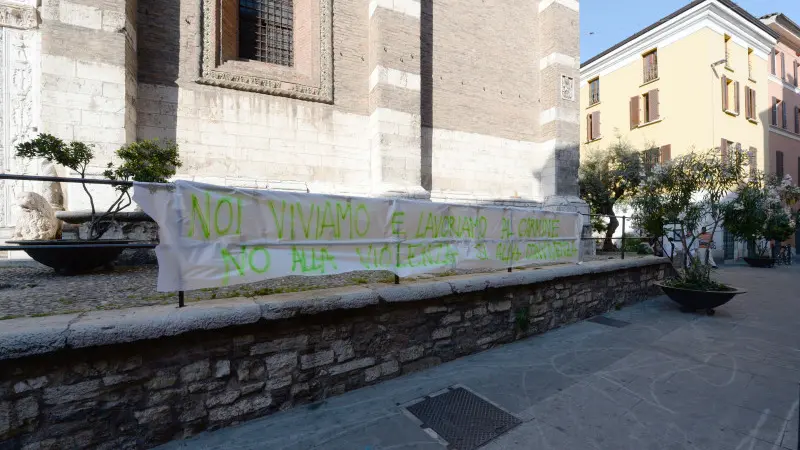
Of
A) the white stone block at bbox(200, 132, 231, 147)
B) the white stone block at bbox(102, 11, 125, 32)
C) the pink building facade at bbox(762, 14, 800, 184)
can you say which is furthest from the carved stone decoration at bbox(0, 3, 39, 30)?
the pink building facade at bbox(762, 14, 800, 184)

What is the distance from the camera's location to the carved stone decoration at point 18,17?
6.64 meters

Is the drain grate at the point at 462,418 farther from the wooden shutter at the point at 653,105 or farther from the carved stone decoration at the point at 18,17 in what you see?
the wooden shutter at the point at 653,105

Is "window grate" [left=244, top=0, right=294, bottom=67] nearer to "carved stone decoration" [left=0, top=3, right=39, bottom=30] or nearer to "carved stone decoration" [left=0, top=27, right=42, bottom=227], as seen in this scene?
"carved stone decoration" [left=0, top=3, right=39, bottom=30]

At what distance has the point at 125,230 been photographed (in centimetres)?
566

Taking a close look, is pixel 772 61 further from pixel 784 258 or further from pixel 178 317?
pixel 178 317

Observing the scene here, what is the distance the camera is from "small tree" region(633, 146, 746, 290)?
6480mm

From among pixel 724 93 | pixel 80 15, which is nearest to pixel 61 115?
pixel 80 15

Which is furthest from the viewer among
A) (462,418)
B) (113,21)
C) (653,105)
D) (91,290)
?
(653,105)

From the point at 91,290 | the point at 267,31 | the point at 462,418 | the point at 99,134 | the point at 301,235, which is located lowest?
the point at 462,418

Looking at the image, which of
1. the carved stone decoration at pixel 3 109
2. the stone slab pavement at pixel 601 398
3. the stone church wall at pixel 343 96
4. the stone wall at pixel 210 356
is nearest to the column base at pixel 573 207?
the stone church wall at pixel 343 96

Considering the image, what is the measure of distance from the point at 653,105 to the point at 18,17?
24.1 m

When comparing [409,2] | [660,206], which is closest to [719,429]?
[660,206]

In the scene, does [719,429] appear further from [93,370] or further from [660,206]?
[660,206]

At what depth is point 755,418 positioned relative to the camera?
285 cm
